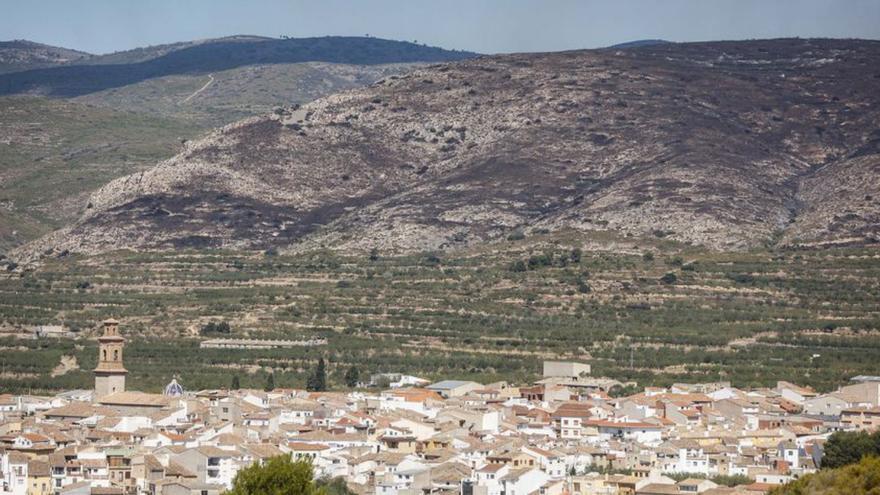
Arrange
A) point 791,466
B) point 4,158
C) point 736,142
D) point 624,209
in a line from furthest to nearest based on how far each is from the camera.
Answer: point 4,158 → point 736,142 → point 624,209 → point 791,466

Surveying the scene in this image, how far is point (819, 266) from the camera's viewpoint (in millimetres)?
116375

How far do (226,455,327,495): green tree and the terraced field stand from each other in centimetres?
3804

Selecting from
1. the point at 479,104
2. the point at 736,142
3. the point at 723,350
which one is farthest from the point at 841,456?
the point at 479,104

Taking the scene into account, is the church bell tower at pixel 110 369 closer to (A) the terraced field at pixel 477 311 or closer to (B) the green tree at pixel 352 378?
(A) the terraced field at pixel 477 311

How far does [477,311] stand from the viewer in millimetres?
110875

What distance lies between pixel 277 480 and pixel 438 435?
2047cm

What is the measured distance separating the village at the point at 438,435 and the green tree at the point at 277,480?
8.30 m

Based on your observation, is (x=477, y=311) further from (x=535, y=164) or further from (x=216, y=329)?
(x=535, y=164)

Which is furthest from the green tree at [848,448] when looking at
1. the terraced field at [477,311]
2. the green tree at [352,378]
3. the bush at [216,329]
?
the bush at [216,329]

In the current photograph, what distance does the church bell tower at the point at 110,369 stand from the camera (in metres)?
89.9

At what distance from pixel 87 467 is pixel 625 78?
310 ft

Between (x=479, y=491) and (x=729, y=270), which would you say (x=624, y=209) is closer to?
(x=729, y=270)

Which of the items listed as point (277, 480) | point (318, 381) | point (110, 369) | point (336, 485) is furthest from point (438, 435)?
point (277, 480)

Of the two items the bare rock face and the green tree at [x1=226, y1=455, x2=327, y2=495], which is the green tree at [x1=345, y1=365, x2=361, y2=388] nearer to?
the bare rock face
